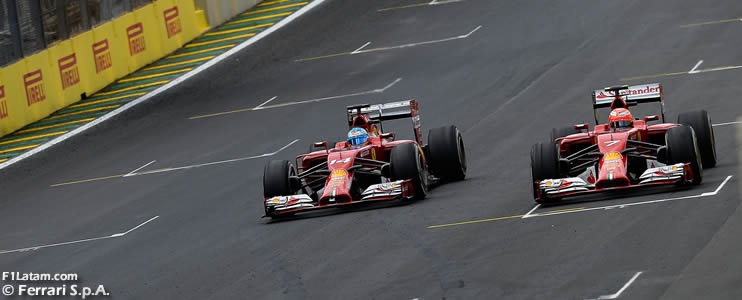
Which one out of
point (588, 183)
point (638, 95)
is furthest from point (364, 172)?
point (638, 95)

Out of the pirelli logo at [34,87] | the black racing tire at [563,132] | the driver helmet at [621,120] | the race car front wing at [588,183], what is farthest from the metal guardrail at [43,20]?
the race car front wing at [588,183]

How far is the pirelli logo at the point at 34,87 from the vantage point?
37875 mm

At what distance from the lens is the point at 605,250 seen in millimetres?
18406

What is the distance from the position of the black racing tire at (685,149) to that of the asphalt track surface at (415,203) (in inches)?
13.0

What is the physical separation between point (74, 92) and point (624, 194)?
22516 mm

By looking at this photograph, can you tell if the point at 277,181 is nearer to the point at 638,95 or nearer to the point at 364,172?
the point at 364,172

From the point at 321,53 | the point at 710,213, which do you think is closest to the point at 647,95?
the point at 710,213

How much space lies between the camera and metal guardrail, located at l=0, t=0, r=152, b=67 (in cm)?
3788

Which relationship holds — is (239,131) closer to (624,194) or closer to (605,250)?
(624,194)

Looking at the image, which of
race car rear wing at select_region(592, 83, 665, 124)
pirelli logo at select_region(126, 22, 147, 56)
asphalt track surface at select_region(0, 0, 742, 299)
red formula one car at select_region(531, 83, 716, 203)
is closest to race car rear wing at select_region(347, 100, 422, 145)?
asphalt track surface at select_region(0, 0, 742, 299)

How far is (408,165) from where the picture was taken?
76.9ft

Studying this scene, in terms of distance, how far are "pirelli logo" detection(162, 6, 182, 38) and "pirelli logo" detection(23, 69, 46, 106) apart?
7.14 meters

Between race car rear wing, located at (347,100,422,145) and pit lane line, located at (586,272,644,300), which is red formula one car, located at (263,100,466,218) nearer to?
race car rear wing, located at (347,100,422,145)

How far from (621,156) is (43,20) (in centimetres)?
2221
